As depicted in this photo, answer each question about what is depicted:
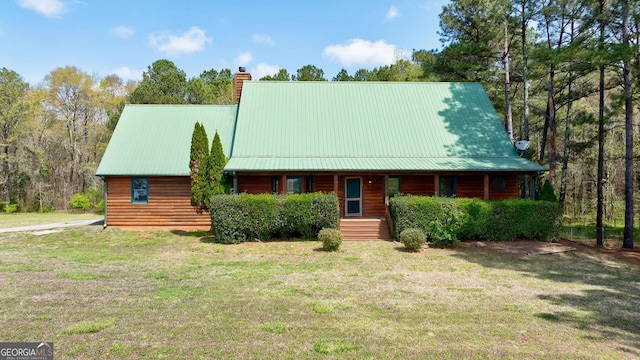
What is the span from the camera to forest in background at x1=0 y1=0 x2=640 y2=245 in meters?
15.4

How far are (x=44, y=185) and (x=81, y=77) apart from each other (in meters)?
10.8

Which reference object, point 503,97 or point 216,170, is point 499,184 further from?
point 216,170

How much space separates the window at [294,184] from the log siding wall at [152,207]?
14.6 feet

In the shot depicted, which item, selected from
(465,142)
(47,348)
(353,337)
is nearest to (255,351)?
(353,337)

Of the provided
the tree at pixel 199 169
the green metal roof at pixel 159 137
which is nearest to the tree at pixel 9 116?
the green metal roof at pixel 159 137

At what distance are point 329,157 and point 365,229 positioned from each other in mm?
3778

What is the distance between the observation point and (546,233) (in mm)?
13914

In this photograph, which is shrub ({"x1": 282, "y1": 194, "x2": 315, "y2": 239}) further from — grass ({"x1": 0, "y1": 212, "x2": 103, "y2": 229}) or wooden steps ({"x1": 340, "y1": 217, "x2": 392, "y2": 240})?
grass ({"x1": 0, "y1": 212, "x2": 103, "y2": 229})

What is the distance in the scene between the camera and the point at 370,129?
18125 millimetres

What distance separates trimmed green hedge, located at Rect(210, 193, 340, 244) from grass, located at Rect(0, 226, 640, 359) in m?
1.75

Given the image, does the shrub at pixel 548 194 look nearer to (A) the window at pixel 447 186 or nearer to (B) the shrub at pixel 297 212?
(A) the window at pixel 447 186

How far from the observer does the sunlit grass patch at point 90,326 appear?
5254mm

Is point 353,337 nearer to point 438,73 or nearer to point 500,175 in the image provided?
point 500,175

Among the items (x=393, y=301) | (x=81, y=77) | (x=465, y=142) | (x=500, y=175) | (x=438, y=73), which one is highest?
(x=81, y=77)
